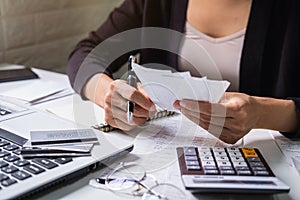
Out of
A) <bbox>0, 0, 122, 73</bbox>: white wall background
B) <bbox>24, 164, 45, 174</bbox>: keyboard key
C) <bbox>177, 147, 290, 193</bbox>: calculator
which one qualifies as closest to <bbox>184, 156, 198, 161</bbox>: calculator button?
<bbox>177, 147, 290, 193</bbox>: calculator

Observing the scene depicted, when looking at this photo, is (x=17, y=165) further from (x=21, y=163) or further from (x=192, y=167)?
(x=192, y=167)

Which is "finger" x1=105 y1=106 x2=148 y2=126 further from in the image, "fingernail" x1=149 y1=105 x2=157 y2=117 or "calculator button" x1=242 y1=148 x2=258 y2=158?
"calculator button" x1=242 y1=148 x2=258 y2=158

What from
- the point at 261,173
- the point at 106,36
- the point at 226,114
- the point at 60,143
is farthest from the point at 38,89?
the point at 261,173

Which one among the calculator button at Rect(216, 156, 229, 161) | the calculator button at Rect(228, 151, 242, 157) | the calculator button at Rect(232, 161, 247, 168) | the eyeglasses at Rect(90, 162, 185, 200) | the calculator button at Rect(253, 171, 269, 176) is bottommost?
the eyeglasses at Rect(90, 162, 185, 200)

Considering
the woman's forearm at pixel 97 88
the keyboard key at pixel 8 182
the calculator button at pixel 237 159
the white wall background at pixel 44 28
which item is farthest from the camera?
the white wall background at pixel 44 28

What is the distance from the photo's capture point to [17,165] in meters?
0.59

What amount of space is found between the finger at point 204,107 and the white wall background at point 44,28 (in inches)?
29.0

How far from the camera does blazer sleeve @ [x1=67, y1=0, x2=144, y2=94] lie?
1.06 metres

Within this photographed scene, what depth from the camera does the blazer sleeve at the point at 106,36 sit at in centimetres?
106

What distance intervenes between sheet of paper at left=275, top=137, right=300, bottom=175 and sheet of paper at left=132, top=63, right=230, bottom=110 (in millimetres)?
158

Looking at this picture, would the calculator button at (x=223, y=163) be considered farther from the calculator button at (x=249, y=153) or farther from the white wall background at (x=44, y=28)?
the white wall background at (x=44, y=28)

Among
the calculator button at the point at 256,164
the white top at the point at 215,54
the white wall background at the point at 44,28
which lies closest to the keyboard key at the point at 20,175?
the calculator button at the point at 256,164

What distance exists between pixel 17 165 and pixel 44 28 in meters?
0.83

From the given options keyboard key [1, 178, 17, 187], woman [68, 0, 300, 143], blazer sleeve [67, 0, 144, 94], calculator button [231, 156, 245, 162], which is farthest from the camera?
blazer sleeve [67, 0, 144, 94]
